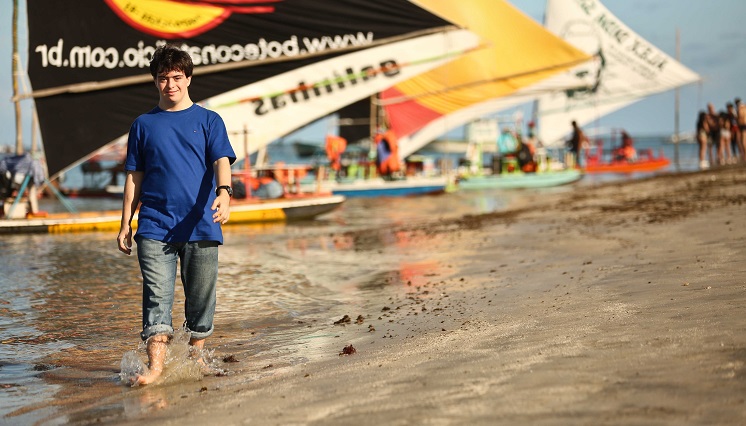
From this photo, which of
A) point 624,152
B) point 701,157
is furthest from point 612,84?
point 701,157

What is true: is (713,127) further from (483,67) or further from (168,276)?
(168,276)

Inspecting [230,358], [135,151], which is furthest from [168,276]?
[230,358]

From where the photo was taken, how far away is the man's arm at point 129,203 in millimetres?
4594

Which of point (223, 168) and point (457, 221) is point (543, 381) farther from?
point (457, 221)

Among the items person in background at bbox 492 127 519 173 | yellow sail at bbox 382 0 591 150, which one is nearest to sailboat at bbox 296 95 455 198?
yellow sail at bbox 382 0 591 150

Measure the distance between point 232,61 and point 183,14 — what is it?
1.16 metres

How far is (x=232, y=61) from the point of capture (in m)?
16.2

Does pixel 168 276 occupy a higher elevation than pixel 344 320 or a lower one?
higher

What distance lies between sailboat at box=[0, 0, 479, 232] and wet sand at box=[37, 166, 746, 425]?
26.6 feet

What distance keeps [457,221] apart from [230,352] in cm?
953

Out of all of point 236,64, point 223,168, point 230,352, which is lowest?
point 230,352

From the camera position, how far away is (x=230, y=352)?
18.4 feet

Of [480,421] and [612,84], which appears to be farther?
[612,84]

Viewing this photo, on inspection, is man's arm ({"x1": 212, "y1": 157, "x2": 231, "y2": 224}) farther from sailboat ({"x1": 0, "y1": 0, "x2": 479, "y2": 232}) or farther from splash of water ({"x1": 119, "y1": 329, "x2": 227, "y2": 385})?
sailboat ({"x1": 0, "y1": 0, "x2": 479, "y2": 232})
